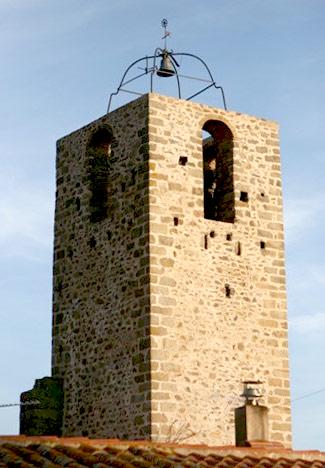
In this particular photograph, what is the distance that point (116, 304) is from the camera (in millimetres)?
20531

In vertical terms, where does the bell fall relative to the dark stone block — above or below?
above

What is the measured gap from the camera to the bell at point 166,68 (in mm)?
21594

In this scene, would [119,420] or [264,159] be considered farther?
[264,159]

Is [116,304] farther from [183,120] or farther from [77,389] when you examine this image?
[183,120]

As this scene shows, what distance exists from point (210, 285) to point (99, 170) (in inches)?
120

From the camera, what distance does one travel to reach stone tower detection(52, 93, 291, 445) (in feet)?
65.1

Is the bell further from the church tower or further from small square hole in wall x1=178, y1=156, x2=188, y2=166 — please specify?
small square hole in wall x1=178, y1=156, x2=188, y2=166

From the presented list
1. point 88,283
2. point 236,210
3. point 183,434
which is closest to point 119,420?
point 183,434

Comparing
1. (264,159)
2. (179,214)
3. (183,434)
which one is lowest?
(183,434)

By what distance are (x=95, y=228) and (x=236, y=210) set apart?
2386mm

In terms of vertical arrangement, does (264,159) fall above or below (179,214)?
above

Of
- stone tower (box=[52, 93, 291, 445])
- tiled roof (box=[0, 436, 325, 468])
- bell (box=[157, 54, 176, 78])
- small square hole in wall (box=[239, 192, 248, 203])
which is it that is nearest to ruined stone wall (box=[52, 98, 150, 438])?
stone tower (box=[52, 93, 291, 445])

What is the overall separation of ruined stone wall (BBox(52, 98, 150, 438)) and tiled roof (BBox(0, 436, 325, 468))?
4041 mm

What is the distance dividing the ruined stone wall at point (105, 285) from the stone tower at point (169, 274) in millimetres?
23
